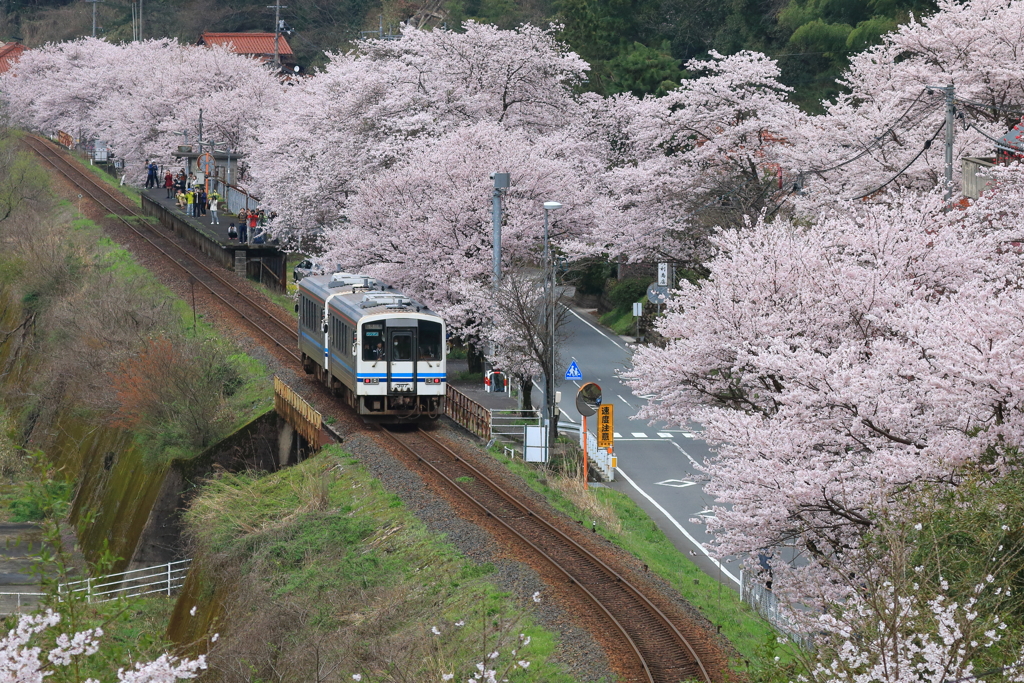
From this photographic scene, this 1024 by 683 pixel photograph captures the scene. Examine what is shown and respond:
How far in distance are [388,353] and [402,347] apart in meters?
0.31

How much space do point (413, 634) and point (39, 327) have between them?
31761 millimetres

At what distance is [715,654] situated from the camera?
14.9 m

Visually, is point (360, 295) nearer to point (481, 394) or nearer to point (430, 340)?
point (430, 340)

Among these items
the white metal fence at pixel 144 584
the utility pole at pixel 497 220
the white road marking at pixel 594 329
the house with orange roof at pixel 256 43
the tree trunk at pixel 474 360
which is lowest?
the white metal fence at pixel 144 584

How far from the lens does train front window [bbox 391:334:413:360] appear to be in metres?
25.0

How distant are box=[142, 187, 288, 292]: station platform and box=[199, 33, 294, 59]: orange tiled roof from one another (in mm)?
38628

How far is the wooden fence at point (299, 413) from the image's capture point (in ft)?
86.1

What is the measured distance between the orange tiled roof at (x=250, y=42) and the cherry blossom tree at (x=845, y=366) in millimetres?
74823

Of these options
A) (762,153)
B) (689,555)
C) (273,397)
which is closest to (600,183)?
(762,153)

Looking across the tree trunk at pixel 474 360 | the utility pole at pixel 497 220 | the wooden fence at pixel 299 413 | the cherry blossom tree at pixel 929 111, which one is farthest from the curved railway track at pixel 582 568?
the cherry blossom tree at pixel 929 111

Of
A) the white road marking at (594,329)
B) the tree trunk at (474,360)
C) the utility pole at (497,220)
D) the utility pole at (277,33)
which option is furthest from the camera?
the utility pole at (277,33)

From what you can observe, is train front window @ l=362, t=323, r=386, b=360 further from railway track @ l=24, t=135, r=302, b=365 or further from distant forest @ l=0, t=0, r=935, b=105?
distant forest @ l=0, t=0, r=935, b=105

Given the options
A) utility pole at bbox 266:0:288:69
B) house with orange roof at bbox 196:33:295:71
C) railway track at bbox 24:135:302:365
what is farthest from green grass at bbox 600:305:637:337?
house with orange roof at bbox 196:33:295:71

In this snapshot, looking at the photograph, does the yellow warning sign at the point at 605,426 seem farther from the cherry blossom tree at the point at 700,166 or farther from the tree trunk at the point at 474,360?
the cherry blossom tree at the point at 700,166
